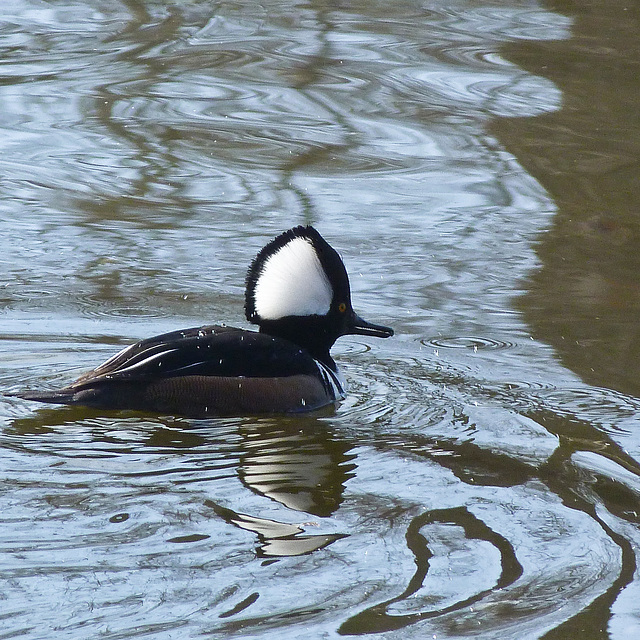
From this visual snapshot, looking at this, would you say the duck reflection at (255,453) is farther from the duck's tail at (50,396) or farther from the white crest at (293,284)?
the white crest at (293,284)

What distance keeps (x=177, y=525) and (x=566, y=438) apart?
6.24 ft

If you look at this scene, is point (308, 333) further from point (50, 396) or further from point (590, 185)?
point (590, 185)

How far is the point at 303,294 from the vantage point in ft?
19.1

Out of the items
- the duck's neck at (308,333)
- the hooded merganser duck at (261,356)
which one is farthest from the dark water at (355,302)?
the duck's neck at (308,333)

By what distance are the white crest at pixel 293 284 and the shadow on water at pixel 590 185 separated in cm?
129

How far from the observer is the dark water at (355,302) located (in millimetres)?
3707

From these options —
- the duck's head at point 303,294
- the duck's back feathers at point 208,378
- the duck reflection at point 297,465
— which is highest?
the duck's head at point 303,294

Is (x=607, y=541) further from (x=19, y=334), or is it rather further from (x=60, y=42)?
(x=60, y=42)

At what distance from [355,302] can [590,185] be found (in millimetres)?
3259

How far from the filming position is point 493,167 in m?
9.52

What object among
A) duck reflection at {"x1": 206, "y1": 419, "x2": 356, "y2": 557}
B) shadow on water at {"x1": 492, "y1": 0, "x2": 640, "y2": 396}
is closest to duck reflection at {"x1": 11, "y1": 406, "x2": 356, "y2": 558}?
duck reflection at {"x1": 206, "y1": 419, "x2": 356, "y2": 557}

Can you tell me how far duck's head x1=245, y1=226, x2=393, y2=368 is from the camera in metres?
5.63

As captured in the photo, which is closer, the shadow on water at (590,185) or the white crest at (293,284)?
the white crest at (293,284)

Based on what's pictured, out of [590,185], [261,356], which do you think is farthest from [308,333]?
[590,185]
